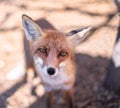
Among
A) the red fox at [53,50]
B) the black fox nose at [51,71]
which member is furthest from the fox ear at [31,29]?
the black fox nose at [51,71]

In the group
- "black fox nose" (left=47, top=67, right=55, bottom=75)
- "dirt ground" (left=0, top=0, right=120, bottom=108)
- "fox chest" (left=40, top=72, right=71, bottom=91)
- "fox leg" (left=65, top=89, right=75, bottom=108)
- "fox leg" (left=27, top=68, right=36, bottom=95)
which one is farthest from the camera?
"fox leg" (left=27, top=68, right=36, bottom=95)

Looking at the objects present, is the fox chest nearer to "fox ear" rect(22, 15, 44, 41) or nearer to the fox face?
the fox face

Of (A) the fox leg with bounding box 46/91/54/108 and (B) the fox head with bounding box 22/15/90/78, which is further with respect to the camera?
(A) the fox leg with bounding box 46/91/54/108

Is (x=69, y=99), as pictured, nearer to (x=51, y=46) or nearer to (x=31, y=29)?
(x=51, y=46)

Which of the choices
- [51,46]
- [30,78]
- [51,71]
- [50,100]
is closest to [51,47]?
[51,46]

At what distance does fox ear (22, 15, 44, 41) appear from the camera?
3904 mm

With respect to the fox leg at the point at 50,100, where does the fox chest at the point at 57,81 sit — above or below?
above

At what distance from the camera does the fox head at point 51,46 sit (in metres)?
3.83

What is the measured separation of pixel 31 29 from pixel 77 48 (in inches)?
72.3

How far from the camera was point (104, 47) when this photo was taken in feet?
18.8

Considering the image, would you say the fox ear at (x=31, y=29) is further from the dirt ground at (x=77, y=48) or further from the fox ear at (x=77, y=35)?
the dirt ground at (x=77, y=48)

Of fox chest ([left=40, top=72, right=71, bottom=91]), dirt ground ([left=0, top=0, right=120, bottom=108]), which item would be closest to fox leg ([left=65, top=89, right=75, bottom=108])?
fox chest ([left=40, top=72, right=71, bottom=91])

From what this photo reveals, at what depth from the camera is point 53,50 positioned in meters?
3.88

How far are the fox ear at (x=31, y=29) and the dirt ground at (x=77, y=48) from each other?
1207mm
